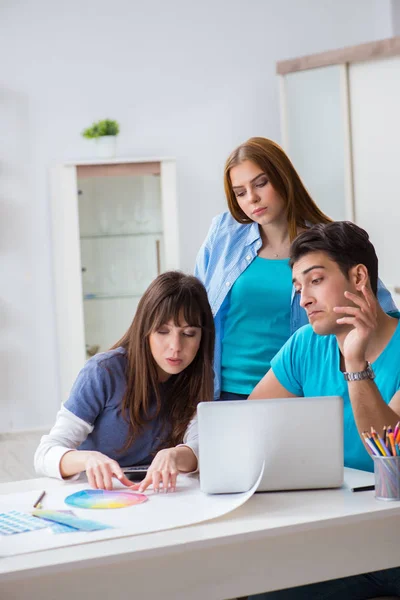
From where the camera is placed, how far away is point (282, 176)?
2486 mm

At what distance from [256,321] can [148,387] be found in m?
0.54

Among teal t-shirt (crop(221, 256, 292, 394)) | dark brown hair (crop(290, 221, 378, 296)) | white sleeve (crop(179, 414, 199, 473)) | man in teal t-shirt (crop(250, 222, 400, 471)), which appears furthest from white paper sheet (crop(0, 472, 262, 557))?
teal t-shirt (crop(221, 256, 292, 394))

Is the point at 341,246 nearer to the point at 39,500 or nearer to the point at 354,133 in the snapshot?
the point at 39,500

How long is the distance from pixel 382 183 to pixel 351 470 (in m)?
3.15

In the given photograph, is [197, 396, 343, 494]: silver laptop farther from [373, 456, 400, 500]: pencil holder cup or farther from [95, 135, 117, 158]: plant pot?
[95, 135, 117, 158]: plant pot

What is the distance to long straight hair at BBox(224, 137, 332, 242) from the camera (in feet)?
8.13

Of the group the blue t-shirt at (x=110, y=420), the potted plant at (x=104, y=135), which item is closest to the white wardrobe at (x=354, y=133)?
the potted plant at (x=104, y=135)

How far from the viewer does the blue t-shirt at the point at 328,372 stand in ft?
6.26

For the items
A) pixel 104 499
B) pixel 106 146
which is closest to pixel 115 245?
Answer: pixel 106 146

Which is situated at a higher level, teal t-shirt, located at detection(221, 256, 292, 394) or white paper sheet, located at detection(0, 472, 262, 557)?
teal t-shirt, located at detection(221, 256, 292, 394)

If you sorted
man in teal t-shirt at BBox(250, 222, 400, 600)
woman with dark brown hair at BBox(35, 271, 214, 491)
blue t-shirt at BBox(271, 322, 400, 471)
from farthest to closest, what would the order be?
woman with dark brown hair at BBox(35, 271, 214, 491) → blue t-shirt at BBox(271, 322, 400, 471) → man in teal t-shirt at BBox(250, 222, 400, 600)

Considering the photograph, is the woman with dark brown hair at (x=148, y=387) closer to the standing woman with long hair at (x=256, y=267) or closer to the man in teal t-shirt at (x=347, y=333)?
the man in teal t-shirt at (x=347, y=333)

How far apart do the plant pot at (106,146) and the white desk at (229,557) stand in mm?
3971

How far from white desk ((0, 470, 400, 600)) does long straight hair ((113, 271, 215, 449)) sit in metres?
0.56
